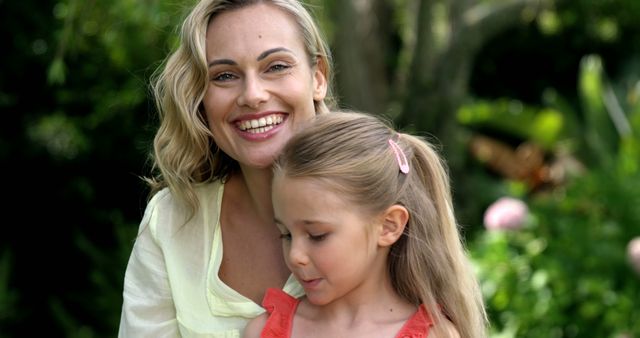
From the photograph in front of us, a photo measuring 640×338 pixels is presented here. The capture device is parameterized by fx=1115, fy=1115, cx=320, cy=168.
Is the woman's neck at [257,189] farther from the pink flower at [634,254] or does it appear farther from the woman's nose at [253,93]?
the pink flower at [634,254]

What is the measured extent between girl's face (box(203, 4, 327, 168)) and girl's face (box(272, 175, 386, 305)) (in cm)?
24

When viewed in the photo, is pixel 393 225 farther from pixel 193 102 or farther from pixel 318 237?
pixel 193 102

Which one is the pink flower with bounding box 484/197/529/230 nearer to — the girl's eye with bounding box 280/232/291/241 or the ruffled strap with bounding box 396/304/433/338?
the ruffled strap with bounding box 396/304/433/338

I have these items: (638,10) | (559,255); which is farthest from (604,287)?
(638,10)

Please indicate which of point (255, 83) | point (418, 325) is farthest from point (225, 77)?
point (418, 325)

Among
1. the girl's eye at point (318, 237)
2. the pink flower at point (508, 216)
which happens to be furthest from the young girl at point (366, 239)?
the pink flower at point (508, 216)

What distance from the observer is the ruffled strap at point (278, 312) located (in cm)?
261

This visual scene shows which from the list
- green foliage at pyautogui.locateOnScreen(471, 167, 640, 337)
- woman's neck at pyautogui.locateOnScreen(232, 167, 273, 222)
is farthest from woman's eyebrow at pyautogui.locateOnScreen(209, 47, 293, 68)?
green foliage at pyautogui.locateOnScreen(471, 167, 640, 337)

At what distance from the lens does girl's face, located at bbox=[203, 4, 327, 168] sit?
108 inches

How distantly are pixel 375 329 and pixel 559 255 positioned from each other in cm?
270

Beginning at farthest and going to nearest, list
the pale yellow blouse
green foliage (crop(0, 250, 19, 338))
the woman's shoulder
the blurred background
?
green foliage (crop(0, 250, 19, 338)), the blurred background, the woman's shoulder, the pale yellow blouse

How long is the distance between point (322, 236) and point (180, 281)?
0.56 meters

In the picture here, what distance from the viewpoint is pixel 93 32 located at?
19.4ft

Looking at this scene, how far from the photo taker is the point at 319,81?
2934 mm
